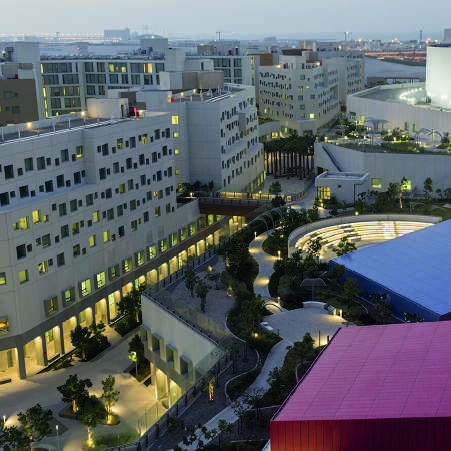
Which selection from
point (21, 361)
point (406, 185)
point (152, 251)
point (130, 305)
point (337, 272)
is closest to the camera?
point (337, 272)

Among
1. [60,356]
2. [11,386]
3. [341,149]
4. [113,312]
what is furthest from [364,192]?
[11,386]

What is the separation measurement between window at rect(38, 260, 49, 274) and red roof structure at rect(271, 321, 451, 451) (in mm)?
24957

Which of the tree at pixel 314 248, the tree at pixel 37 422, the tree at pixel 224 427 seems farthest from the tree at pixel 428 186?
the tree at pixel 37 422

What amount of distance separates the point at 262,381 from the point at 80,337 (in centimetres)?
1774

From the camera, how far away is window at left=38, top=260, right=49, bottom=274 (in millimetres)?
46625

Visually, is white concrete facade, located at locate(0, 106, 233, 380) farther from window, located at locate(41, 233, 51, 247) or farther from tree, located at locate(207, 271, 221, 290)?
tree, located at locate(207, 271, 221, 290)

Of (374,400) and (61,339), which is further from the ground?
(374,400)

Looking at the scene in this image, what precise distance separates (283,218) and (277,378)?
25406 millimetres

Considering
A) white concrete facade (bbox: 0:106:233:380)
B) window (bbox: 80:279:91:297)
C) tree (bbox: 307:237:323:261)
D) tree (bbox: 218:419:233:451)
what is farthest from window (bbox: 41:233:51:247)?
tree (bbox: 218:419:233:451)

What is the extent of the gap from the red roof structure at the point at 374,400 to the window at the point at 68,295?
25939mm

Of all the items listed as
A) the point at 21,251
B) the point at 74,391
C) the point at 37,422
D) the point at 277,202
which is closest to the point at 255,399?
the point at 37,422

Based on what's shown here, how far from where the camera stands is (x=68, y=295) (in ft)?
162

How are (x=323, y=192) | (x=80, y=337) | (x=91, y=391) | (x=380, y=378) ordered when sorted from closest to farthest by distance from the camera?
(x=380, y=378) → (x=91, y=391) → (x=80, y=337) → (x=323, y=192)

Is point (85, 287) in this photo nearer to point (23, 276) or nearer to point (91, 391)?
point (23, 276)
